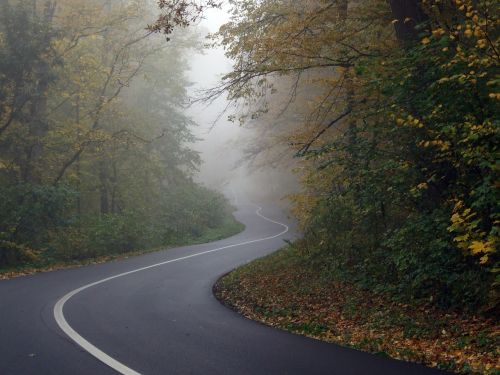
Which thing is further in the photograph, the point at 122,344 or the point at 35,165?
the point at 35,165

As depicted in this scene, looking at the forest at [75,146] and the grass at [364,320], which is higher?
the forest at [75,146]

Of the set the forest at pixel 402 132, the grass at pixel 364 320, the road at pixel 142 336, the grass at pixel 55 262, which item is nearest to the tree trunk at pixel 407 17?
the forest at pixel 402 132

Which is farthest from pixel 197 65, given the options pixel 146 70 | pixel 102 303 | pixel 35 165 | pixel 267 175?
pixel 102 303

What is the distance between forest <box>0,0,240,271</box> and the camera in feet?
56.1

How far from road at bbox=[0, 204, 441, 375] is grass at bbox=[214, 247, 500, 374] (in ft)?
1.42

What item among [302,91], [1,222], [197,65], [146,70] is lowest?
[1,222]

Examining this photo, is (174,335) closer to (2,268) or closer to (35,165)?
(2,268)

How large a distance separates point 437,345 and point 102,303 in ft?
22.1

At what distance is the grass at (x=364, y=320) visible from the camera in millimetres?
6066

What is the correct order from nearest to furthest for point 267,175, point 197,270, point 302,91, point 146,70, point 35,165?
point 197,270 → point 35,165 → point 302,91 → point 146,70 → point 267,175

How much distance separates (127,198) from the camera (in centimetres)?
2664

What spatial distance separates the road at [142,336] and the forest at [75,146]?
458 centimetres

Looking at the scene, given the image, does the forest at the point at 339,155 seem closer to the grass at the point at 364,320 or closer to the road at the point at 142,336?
the grass at the point at 364,320

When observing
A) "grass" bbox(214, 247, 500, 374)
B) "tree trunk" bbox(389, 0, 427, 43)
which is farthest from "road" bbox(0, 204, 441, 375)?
"tree trunk" bbox(389, 0, 427, 43)
